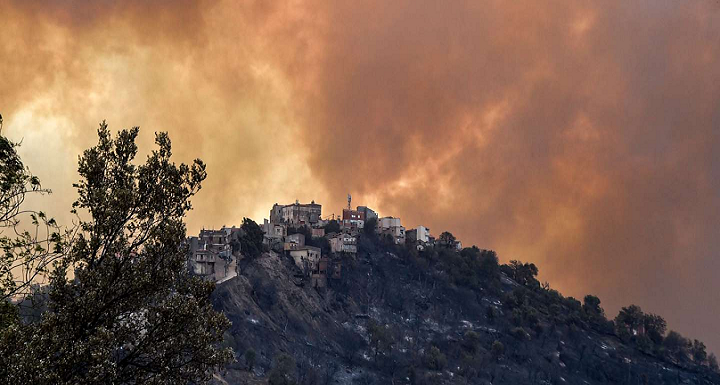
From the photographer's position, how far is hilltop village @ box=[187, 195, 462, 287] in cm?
13925

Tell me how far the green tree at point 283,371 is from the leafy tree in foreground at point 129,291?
8707 centimetres

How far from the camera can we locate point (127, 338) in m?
25.6

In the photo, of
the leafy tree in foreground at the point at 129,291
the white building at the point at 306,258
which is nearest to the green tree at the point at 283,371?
the white building at the point at 306,258

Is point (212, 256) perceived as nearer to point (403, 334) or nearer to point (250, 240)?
point (250, 240)

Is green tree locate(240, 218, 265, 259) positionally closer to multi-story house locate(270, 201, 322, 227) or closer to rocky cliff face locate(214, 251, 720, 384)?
rocky cliff face locate(214, 251, 720, 384)

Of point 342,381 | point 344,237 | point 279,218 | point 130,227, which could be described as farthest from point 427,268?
point 130,227

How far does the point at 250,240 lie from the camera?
152250 mm

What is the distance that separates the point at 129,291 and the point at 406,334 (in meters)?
145

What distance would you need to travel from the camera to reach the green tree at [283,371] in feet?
363

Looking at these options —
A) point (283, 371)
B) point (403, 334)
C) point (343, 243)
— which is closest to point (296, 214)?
point (343, 243)

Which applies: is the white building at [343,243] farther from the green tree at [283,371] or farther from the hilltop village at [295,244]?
the green tree at [283,371]

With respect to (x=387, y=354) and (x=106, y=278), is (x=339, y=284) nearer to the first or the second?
(x=387, y=354)

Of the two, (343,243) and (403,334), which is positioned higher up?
(343,243)

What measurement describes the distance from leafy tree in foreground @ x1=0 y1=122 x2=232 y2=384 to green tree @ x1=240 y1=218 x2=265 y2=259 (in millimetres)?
123938
